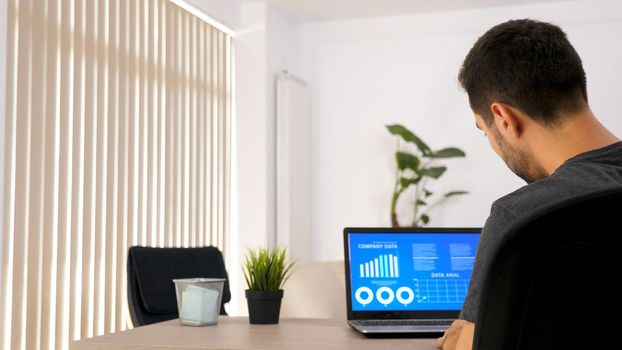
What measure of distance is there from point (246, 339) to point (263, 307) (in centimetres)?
37

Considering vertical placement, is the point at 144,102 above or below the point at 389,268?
above

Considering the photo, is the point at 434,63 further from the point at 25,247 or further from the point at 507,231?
the point at 507,231

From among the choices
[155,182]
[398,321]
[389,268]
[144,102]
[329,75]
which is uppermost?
[329,75]

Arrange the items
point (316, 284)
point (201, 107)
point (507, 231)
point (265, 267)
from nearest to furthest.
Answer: point (507, 231) → point (265, 267) → point (316, 284) → point (201, 107)

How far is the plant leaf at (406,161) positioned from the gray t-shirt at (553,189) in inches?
188

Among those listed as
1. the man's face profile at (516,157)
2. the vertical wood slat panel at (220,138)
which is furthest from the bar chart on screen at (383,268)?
the vertical wood slat panel at (220,138)

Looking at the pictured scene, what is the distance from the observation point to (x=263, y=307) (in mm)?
2166

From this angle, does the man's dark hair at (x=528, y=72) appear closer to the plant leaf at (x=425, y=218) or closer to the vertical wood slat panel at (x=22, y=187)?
the vertical wood slat panel at (x=22, y=187)

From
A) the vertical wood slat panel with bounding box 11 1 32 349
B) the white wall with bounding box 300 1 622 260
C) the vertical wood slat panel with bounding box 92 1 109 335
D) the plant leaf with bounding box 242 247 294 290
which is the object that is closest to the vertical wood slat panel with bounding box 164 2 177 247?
the vertical wood slat panel with bounding box 92 1 109 335

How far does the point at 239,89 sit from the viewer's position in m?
5.91

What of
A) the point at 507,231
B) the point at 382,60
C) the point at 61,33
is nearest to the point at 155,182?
the point at 61,33

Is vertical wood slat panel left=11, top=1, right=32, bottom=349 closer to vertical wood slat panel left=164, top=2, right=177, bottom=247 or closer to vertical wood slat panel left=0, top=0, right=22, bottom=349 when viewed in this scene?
vertical wood slat panel left=0, top=0, right=22, bottom=349

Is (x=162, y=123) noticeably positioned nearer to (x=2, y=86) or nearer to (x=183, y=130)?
(x=183, y=130)

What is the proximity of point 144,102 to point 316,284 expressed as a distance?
2.05 meters
